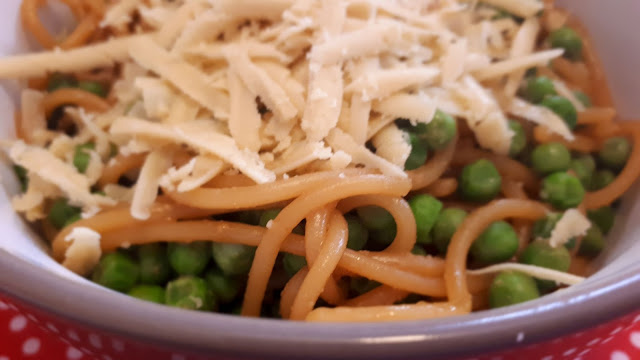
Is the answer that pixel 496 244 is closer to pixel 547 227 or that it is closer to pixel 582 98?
pixel 547 227

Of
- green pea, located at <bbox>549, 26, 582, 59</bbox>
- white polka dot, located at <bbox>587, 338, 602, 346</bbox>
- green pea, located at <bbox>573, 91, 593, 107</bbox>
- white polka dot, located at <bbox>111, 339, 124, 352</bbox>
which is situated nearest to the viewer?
white polka dot, located at <bbox>111, 339, 124, 352</bbox>

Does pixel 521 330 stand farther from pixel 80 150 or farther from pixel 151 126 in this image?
pixel 80 150

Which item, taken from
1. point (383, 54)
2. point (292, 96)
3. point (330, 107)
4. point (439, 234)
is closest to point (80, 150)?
point (292, 96)

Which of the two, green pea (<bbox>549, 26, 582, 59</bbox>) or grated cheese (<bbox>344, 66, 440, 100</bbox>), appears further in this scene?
green pea (<bbox>549, 26, 582, 59</bbox>)

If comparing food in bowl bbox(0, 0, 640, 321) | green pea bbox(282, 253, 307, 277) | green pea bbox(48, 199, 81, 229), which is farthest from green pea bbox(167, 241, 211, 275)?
green pea bbox(48, 199, 81, 229)

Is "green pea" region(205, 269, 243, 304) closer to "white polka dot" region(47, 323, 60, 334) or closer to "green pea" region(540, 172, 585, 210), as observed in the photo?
"white polka dot" region(47, 323, 60, 334)

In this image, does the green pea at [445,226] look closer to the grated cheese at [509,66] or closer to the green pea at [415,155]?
the green pea at [415,155]
